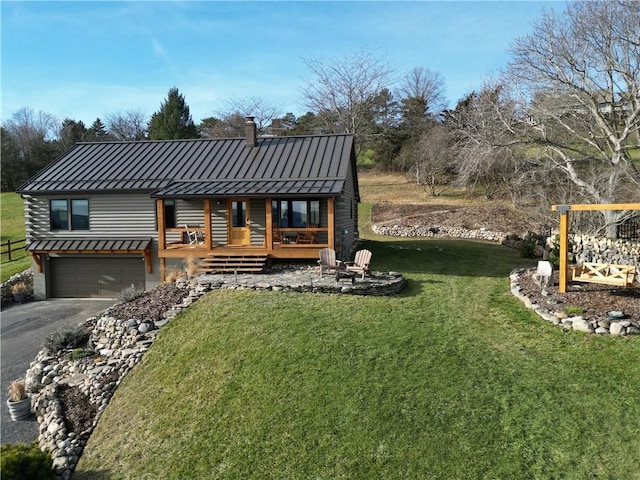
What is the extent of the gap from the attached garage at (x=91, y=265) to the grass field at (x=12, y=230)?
362 centimetres

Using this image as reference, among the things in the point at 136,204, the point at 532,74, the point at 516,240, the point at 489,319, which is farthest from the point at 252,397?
the point at 516,240

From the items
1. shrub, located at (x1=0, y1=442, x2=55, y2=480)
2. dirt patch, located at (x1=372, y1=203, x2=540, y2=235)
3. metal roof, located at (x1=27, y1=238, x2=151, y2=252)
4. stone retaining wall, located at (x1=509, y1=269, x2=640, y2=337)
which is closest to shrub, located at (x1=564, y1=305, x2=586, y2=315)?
stone retaining wall, located at (x1=509, y1=269, x2=640, y2=337)

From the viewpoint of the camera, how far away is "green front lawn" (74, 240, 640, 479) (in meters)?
6.36

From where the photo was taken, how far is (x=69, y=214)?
1714 centimetres

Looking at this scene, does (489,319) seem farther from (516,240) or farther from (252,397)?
(516,240)

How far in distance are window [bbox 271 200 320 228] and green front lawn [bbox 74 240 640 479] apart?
5505 millimetres

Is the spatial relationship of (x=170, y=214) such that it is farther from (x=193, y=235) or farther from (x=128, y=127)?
(x=128, y=127)

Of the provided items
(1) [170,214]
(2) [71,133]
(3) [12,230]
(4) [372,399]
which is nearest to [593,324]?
(4) [372,399]

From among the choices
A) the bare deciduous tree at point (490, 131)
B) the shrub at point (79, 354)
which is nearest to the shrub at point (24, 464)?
the shrub at point (79, 354)

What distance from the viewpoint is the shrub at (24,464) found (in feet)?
21.1

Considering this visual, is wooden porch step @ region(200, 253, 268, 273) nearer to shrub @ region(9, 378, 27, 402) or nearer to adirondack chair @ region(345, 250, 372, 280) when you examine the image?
adirondack chair @ region(345, 250, 372, 280)

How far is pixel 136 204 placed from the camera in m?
16.7

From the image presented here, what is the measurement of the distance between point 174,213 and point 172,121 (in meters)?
34.2

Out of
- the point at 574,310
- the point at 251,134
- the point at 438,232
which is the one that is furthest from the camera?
the point at 438,232
